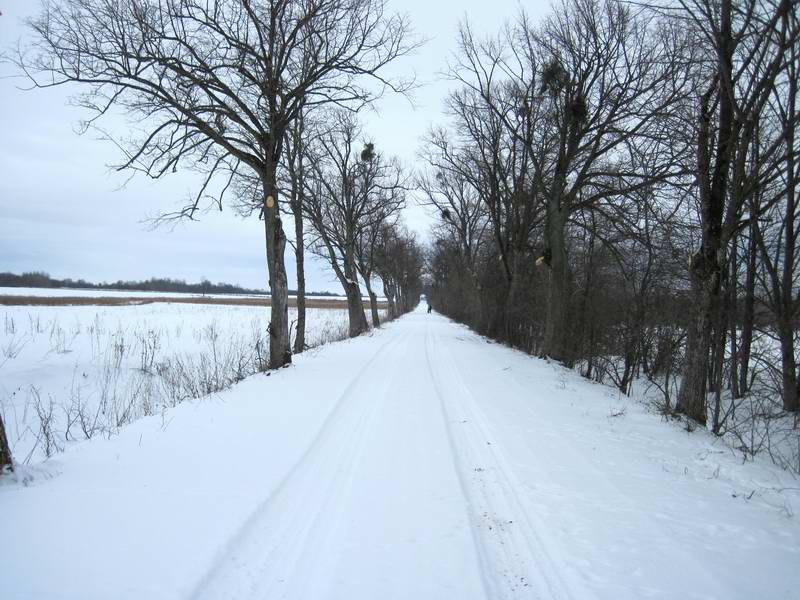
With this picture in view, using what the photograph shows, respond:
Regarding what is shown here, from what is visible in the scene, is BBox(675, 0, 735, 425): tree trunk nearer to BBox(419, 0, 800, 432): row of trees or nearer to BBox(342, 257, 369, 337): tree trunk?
BBox(419, 0, 800, 432): row of trees

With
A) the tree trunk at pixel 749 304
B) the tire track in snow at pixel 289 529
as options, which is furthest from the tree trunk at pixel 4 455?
the tree trunk at pixel 749 304

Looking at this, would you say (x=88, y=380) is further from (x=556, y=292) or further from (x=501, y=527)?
(x=556, y=292)

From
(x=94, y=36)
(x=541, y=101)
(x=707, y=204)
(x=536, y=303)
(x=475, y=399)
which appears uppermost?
(x=541, y=101)

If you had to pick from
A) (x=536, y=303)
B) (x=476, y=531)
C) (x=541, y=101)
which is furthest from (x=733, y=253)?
(x=536, y=303)

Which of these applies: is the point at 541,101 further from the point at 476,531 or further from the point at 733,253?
the point at 476,531

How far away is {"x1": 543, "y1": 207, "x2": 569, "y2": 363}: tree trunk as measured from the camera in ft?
43.5

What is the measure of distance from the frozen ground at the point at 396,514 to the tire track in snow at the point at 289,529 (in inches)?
0.5

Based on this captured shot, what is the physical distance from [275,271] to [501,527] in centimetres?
846

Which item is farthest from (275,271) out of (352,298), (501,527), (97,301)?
(97,301)

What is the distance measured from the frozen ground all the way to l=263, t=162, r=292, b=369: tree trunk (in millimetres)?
4476

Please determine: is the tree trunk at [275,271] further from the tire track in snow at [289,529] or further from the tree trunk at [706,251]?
the tree trunk at [706,251]

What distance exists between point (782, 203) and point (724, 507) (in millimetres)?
6162

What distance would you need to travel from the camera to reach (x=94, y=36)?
815cm

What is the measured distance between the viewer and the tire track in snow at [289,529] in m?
2.49
